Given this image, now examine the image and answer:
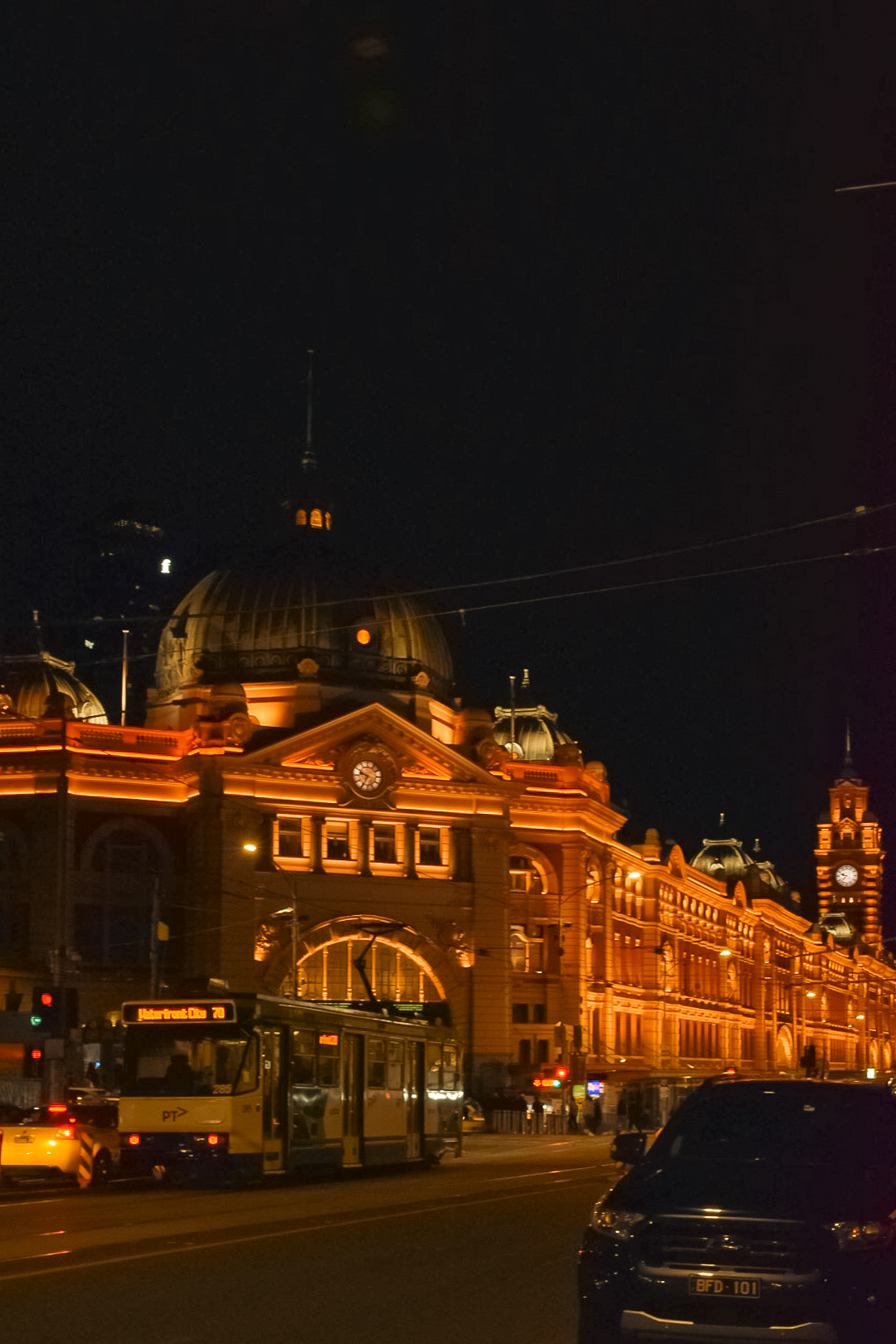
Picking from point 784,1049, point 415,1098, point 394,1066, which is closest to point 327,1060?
point 394,1066

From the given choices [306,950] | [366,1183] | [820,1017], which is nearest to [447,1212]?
[366,1183]

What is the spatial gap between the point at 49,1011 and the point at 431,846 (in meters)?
45.5

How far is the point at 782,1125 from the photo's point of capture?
1350 centimetres

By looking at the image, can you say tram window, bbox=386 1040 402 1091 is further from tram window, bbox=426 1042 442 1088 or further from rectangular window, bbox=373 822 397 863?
rectangular window, bbox=373 822 397 863

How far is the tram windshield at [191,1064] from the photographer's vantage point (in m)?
34.9

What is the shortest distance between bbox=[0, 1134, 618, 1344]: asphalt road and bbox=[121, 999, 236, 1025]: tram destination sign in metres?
4.08

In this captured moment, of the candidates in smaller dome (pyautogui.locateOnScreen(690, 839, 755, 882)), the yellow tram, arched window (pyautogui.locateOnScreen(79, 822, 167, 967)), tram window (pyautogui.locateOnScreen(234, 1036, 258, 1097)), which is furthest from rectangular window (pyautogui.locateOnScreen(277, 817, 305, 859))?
smaller dome (pyautogui.locateOnScreen(690, 839, 755, 882))

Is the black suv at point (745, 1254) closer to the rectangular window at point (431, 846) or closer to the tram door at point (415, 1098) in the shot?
the tram door at point (415, 1098)

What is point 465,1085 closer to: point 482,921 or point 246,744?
point 482,921

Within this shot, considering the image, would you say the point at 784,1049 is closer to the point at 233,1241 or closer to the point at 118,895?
the point at 118,895

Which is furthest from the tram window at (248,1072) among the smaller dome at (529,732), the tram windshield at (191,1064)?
the smaller dome at (529,732)

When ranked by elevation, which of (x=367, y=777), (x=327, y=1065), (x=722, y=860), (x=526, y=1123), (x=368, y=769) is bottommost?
(x=526, y=1123)

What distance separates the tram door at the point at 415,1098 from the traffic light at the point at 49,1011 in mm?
7403

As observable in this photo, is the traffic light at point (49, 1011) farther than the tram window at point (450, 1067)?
No
